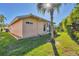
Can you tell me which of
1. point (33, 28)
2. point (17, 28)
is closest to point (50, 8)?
point (33, 28)

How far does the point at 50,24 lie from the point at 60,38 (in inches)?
7.0

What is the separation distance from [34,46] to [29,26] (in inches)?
8.5

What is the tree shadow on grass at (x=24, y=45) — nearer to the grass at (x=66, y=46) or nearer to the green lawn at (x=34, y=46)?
the green lawn at (x=34, y=46)

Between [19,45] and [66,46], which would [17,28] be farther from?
[66,46]

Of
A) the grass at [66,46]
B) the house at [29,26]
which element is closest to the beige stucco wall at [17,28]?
the house at [29,26]

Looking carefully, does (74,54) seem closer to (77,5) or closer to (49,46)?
(49,46)

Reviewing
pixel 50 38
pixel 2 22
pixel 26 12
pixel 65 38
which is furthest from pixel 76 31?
pixel 2 22

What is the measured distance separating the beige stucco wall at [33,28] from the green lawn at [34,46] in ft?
0.18

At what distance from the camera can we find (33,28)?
234cm

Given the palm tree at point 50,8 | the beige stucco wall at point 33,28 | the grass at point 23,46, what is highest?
the palm tree at point 50,8

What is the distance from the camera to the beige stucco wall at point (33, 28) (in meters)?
2.33

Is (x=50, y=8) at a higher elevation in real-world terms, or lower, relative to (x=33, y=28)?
higher

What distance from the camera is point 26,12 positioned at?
7.54 feet

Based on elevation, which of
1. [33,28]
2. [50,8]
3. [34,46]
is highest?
[50,8]
